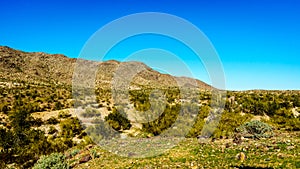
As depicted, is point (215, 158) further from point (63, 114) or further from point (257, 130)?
point (63, 114)

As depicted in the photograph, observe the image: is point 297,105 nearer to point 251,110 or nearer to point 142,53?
point 251,110

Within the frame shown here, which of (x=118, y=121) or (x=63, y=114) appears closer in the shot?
(x=118, y=121)

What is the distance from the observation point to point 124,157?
45.1ft

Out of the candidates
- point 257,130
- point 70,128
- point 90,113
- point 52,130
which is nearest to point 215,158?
point 257,130

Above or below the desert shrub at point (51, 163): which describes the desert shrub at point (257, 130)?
above

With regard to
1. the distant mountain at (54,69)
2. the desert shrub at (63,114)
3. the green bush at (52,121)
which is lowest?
the green bush at (52,121)

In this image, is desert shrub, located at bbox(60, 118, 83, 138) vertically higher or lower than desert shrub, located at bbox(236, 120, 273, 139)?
lower

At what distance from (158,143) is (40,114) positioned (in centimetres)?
1526

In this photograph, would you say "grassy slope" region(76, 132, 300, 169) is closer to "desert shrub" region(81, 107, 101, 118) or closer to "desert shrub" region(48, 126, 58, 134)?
"desert shrub" region(48, 126, 58, 134)

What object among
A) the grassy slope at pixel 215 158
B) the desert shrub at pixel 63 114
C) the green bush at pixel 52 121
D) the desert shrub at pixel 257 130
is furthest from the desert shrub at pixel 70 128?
the desert shrub at pixel 257 130

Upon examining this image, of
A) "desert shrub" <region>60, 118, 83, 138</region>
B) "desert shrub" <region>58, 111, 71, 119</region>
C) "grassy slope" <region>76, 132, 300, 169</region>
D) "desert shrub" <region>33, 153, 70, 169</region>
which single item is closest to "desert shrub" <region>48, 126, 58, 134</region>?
"desert shrub" <region>60, 118, 83, 138</region>

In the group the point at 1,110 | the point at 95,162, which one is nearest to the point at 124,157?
the point at 95,162

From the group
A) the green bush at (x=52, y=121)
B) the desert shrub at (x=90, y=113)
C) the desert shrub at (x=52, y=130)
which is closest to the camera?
the desert shrub at (x=52, y=130)

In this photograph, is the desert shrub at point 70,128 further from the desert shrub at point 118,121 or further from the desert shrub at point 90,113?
the desert shrub at point 90,113
